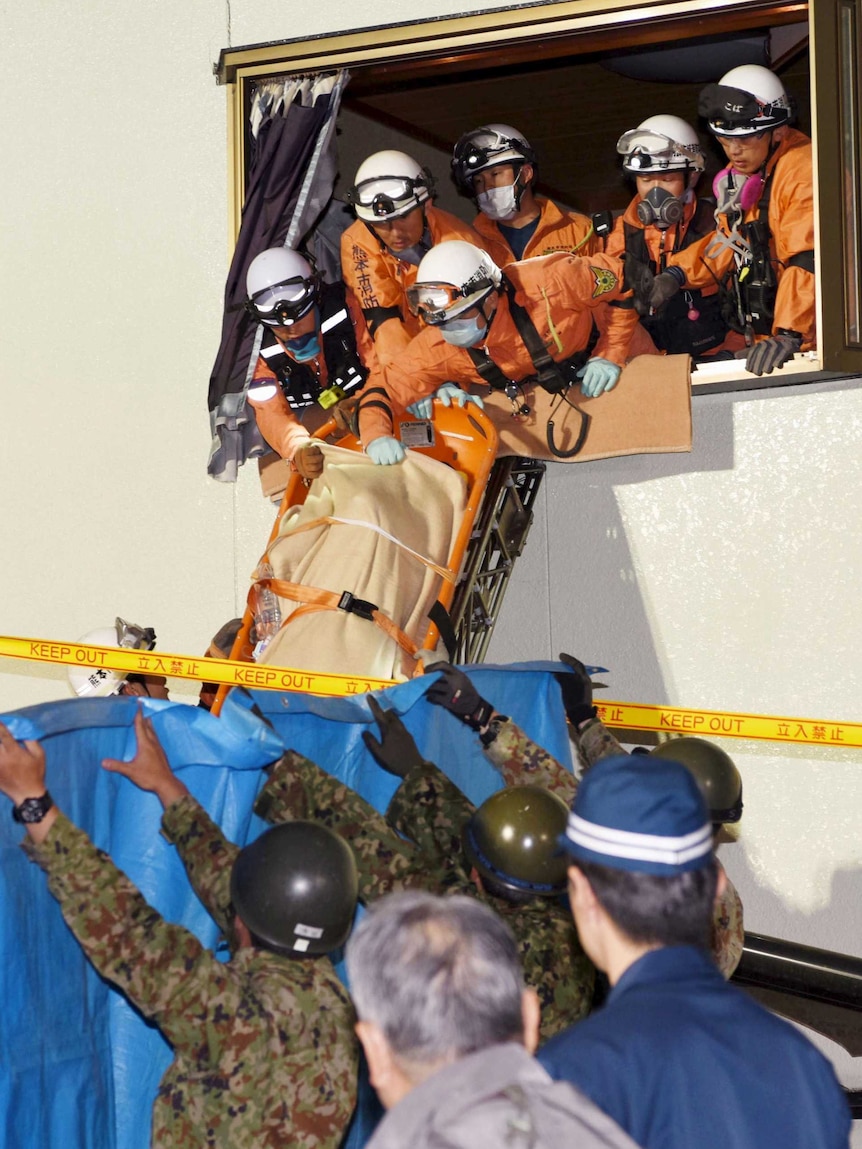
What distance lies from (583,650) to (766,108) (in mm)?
2469

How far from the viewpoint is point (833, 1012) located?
17.4 feet

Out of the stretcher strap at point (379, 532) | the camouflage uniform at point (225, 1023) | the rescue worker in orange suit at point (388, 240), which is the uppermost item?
the rescue worker in orange suit at point (388, 240)

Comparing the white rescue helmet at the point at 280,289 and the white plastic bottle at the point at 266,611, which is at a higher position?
the white rescue helmet at the point at 280,289

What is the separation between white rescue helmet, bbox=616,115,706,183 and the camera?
630 cm

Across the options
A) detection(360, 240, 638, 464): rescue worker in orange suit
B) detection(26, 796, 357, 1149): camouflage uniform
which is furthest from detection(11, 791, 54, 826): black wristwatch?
detection(360, 240, 638, 464): rescue worker in orange suit

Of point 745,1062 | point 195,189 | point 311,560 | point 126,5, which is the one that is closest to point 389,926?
point 745,1062

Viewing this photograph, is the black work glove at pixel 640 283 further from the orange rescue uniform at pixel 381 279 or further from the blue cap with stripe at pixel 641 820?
the blue cap with stripe at pixel 641 820

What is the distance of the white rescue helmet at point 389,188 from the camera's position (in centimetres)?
648

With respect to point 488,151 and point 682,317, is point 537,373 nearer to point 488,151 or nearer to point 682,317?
point 682,317

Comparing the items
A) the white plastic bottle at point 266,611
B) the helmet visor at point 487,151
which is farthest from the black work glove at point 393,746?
the helmet visor at point 487,151

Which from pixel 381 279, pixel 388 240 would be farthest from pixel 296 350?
pixel 388 240

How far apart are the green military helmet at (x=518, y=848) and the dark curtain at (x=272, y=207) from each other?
156 inches

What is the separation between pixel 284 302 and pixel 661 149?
70.4 inches

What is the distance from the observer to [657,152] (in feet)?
20.7
